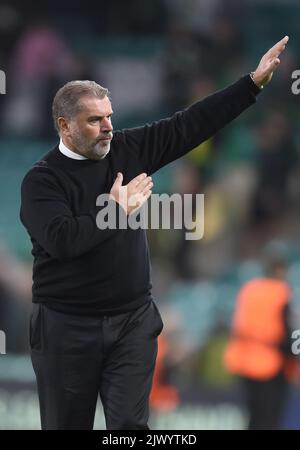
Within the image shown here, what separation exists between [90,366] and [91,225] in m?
0.52

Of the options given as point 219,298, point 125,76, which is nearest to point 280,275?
point 219,298

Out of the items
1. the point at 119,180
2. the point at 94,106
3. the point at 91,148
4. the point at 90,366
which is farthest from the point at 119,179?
the point at 90,366

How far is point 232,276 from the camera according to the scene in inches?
344

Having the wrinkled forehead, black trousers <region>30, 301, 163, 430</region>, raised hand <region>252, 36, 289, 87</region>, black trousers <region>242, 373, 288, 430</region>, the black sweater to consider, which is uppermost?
raised hand <region>252, 36, 289, 87</region>

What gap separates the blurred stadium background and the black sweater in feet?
11.9

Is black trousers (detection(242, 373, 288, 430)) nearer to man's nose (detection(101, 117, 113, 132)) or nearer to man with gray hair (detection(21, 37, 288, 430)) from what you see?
man with gray hair (detection(21, 37, 288, 430))

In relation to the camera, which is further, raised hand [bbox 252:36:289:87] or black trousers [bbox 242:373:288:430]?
black trousers [bbox 242:373:288:430]

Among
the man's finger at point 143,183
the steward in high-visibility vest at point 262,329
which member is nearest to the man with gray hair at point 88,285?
the man's finger at point 143,183

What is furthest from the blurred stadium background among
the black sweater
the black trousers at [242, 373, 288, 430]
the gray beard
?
the gray beard

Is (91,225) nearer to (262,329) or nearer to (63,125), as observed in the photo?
(63,125)

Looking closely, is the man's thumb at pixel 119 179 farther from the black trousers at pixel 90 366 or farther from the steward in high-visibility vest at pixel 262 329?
the steward in high-visibility vest at pixel 262 329

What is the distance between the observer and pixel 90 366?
4078mm

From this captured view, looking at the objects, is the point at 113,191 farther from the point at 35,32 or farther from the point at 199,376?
the point at 35,32

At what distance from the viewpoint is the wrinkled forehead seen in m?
4.03
